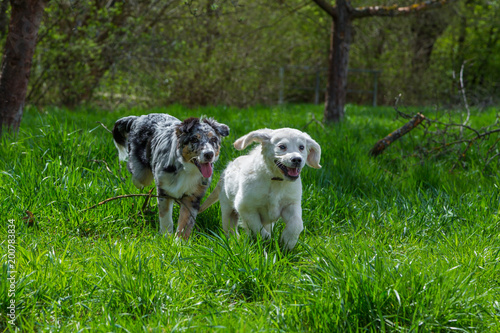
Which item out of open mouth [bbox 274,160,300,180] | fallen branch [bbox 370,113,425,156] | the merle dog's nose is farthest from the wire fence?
open mouth [bbox 274,160,300,180]

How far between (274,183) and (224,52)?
10.8 meters

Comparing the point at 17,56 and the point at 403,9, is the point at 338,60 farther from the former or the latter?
the point at 17,56

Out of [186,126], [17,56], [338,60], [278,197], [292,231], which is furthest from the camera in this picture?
[338,60]

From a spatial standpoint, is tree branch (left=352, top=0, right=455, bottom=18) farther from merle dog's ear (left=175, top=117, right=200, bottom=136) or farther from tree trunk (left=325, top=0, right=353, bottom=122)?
merle dog's ear (left=175, top=117, right=200, bottom=136)

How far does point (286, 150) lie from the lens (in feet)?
13.0

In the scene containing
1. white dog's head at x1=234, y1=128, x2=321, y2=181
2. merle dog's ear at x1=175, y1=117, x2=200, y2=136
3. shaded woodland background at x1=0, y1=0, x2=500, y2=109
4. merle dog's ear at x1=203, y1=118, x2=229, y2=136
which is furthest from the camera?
shaded woodland background at x1=0, y1=0, x2=500, y2=109

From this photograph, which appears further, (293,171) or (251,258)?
(293,171)

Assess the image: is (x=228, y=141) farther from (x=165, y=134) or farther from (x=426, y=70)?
(x=426, y=70)

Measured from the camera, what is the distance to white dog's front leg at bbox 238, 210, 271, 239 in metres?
4.08

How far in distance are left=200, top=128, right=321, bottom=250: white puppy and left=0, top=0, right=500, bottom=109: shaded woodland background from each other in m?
3.57

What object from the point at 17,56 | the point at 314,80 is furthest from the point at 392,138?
the point at 314,80

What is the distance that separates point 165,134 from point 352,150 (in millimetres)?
2855

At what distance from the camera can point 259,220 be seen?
417 centimetres

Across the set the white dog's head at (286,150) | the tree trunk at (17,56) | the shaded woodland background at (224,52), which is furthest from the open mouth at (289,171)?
the tree trunk at (17,56)
